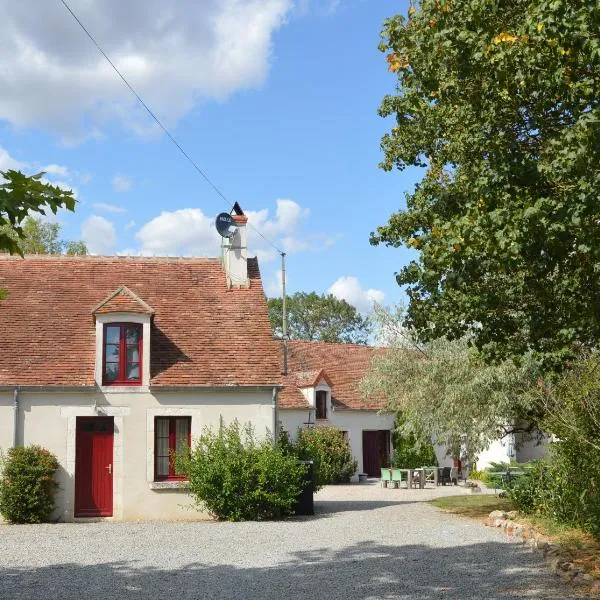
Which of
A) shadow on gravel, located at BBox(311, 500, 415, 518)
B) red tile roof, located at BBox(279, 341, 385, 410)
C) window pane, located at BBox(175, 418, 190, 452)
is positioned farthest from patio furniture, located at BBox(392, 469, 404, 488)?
window pane, located at BBox(175, 418, 190, 452)

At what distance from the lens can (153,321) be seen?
20.2 m

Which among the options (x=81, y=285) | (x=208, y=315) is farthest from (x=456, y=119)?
(x=81, y=285)

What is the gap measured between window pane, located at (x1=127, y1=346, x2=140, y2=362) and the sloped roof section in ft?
2.89

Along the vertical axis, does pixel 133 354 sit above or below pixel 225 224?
below

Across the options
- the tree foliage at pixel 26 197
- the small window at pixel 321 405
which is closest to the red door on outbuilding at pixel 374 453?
the small window at pixel 321 405

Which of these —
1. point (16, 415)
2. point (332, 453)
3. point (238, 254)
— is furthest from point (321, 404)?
point (16, 415)

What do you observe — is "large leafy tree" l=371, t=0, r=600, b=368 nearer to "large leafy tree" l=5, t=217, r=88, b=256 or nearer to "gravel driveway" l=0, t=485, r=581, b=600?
"gravel driveway" l=0, t=485, r=581, b=600

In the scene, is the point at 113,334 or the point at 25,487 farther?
the point at 113,334

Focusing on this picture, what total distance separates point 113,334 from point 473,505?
32.6ft

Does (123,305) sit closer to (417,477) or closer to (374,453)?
(417,477)

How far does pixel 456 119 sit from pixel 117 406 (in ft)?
35.9

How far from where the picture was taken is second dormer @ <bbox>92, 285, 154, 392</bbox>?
1888 centimetres

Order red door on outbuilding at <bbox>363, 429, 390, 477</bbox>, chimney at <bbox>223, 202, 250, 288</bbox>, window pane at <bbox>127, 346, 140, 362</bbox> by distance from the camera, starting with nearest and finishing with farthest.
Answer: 1. window pane at <bbox>127, 346, 140, 362</bbox>
2. chimney at <bbox>223, 202, 250, 288</bbox>
3. red door on outbuilding at <bbox>363, 429, 390, 477</bbox>

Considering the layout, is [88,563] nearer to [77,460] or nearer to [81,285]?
[77,460]
